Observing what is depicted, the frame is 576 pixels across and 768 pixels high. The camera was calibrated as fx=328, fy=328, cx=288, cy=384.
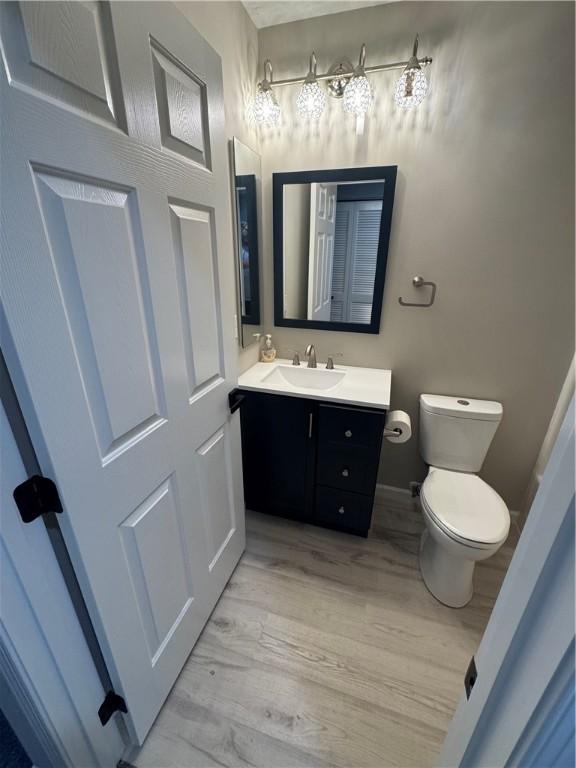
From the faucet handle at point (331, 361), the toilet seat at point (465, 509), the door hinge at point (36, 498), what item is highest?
the door hinge at point (36, 498)

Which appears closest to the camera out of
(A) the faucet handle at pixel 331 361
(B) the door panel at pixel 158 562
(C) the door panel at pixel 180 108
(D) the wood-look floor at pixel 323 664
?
(C) the door panel at pixel 180 108

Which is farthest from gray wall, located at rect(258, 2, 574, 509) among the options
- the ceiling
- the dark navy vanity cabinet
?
the dark navy vanity cabinet

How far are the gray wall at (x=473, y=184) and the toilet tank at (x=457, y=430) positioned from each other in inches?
5.4

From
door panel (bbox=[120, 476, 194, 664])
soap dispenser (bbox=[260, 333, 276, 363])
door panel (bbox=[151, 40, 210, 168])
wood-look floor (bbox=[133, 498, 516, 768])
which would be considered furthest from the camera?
soap dispenser (bbox=[260, 333, 276, 363])

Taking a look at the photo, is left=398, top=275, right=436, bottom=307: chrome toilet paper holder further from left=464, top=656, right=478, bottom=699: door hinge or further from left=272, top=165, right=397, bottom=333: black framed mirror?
left=464, top=656, right=478, bottom=699: door hinge

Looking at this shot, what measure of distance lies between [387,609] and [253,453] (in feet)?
3.11

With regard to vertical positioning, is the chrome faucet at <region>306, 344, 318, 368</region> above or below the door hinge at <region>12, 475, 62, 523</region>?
below

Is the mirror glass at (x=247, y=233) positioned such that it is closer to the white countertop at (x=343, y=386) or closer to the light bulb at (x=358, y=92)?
the white countertop at (x=343, y=386)

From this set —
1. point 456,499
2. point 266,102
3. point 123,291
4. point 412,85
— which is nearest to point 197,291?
point 123,291

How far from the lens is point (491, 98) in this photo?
138 cm

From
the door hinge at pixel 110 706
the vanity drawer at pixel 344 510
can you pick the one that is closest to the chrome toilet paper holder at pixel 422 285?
the vanity drawer at pixel 344 510

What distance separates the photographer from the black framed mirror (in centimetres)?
164

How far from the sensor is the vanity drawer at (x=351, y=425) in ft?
4.99

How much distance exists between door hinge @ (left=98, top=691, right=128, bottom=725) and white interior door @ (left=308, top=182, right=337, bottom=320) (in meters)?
1.72
